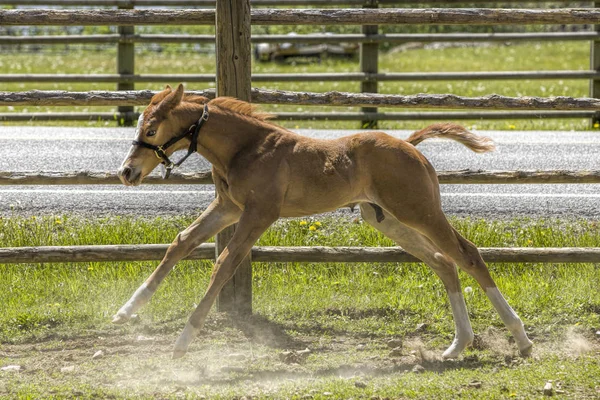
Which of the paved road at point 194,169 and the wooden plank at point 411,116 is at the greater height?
the wooden plank at point 411,116

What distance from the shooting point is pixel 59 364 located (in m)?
5.70

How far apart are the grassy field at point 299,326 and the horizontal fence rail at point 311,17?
1759 mm

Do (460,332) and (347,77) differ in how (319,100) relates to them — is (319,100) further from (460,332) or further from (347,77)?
(347,77)

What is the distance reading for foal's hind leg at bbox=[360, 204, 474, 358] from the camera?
5848 mm

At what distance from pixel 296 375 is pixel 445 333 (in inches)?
51.9

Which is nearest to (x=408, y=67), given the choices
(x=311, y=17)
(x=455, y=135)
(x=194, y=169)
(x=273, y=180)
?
(x=194, y=169)

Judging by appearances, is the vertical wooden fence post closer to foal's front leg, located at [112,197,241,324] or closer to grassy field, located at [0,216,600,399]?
grassy field, located at [0,216,600,399]

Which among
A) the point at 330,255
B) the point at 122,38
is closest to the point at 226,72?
the point at 330,255

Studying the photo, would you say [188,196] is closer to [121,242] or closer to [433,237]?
[121,242]

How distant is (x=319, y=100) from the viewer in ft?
22.2

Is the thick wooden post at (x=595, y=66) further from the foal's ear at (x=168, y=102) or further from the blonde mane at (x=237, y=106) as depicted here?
the foal's ear at (x=168, y=102)

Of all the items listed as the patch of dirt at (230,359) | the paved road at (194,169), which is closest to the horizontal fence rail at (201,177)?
the patch of dirt at (230,359)

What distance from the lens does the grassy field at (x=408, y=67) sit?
1520 cm

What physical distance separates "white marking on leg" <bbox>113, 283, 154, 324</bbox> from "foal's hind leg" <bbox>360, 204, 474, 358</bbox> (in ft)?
5.09
